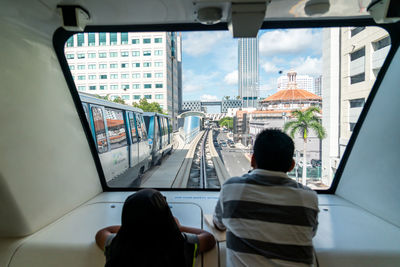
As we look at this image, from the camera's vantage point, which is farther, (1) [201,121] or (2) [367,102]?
(1) [201,121]

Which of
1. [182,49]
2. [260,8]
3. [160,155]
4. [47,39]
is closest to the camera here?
[260,8]

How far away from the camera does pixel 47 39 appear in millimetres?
1799

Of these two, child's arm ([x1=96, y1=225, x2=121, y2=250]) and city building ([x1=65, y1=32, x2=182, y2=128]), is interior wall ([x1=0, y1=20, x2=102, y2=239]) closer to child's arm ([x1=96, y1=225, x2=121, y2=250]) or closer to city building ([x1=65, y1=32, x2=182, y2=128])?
city building ([x1=65, y1=32, x2=182, y2=128])

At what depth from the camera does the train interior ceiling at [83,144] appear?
141cm

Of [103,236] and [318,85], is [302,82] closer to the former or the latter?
[318,85]

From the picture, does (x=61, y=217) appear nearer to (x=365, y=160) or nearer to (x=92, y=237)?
(x=92, y=237)

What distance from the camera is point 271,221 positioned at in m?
0.92

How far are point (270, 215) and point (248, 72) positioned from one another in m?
2.06

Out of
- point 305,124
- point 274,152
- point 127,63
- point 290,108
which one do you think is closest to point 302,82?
point 290,108


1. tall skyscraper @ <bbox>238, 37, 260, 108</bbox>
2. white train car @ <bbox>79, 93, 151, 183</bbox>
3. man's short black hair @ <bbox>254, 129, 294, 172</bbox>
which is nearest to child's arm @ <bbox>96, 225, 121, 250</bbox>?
man's short black hair @ <bbox>254, 129, 294, 172</bbox>

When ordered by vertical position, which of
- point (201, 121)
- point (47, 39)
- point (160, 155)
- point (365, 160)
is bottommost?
point (160, 155)

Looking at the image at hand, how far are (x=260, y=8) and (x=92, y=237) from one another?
189 centimetres

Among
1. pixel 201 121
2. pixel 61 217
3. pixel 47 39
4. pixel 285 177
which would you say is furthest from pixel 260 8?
pixel 201 121

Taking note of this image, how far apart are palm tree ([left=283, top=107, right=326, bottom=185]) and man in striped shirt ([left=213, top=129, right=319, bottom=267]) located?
1.28 m
